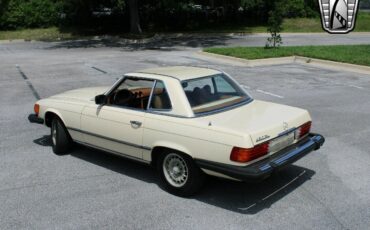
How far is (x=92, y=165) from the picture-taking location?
675cm

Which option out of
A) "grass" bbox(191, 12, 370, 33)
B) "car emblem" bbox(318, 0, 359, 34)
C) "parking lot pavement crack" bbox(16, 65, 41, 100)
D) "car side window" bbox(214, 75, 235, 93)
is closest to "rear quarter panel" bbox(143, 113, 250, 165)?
"car side window" bbox(214, 75, 235, 93)

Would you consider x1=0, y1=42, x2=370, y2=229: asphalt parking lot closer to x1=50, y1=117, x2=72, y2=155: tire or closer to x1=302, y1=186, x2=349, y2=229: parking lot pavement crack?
x1=302, y1=186, x2=349, y2=229: parking lot pavement crack

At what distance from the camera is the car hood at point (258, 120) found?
516 centimetres

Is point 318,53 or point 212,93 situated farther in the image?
point 318,53

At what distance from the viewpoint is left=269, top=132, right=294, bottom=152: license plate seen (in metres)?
5.34

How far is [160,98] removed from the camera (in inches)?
231

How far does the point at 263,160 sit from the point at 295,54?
1461cm

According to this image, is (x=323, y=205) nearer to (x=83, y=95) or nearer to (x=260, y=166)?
(x=260, y=166)

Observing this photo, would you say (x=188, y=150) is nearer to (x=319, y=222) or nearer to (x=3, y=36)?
(x=319, y=222)

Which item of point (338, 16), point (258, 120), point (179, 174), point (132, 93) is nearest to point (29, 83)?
point (132, 93)

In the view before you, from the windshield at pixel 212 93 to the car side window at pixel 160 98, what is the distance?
0.26 m

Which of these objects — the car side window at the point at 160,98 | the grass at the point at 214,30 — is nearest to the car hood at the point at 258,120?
the car side window at the point at 160,98

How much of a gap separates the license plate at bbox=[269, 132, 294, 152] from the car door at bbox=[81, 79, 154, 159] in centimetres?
162

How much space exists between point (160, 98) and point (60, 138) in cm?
204
